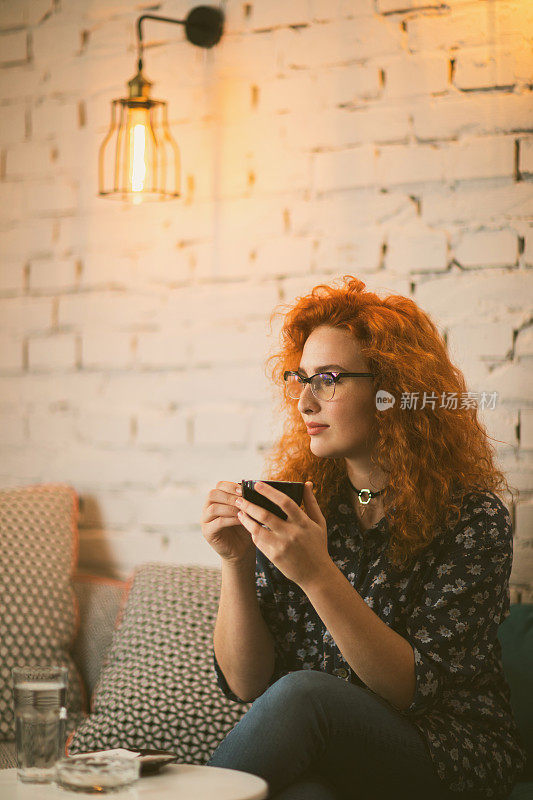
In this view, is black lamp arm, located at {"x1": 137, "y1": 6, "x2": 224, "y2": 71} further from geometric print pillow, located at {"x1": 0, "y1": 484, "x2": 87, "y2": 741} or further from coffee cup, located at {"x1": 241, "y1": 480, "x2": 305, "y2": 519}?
coffee cup, located at {"x1": 241, "y1": 480, "x2": 305, "y2": 519}

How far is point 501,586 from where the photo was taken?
55.5 inches

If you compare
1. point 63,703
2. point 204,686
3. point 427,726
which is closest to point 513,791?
point 427,726

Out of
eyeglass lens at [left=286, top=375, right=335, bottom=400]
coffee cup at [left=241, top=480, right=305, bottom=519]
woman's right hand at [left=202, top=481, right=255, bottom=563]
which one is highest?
eyeglass lens at [left=286, top=375, right=335, bottom=400]

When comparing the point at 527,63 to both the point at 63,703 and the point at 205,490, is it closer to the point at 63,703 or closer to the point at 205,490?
the point at 205,490

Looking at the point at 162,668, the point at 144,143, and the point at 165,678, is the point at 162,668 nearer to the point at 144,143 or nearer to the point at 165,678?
the point at 165,678

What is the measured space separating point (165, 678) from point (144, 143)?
1.19 metres

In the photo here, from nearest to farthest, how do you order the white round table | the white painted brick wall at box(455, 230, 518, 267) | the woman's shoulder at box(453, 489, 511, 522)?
1. the white round table
2. the woman's shoulder at box(453, 489, 511, 522)
3. the white painted brick wall at box(455, 230, 518, 267)

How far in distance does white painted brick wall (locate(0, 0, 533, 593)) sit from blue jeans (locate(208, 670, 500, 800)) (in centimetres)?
70

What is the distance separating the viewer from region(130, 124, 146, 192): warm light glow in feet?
6.77

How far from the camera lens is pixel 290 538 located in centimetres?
127

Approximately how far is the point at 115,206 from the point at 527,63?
106cm

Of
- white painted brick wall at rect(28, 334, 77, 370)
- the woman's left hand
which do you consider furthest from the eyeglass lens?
white painted brick wall at rect(28, 334, 77, 370)

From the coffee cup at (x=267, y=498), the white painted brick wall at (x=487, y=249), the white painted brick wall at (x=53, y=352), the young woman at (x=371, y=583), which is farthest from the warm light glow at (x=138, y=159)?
the coffee cup at (x=267, y=498)

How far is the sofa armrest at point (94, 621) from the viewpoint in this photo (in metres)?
2.05
